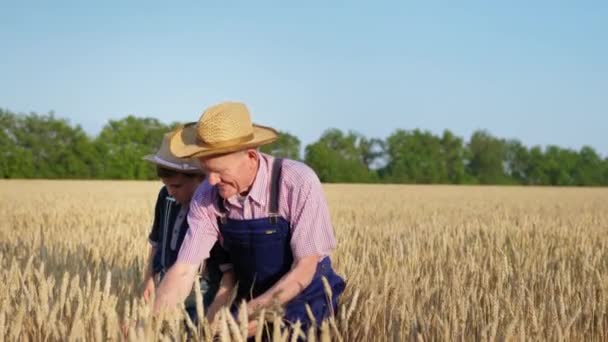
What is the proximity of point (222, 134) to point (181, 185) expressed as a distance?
88 cm

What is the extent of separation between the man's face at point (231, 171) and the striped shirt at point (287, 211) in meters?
0.03

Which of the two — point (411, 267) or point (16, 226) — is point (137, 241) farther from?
point (16, 226)

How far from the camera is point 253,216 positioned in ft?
8.82

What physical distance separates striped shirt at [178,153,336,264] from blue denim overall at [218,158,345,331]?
22 millimetres

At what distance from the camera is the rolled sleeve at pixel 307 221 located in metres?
2.61

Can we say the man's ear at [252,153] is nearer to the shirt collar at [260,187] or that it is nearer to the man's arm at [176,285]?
the shirt collar at [260,187]

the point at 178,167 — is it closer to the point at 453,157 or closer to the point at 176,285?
the point at 176,285

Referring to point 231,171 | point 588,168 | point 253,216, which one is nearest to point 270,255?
point 253,216

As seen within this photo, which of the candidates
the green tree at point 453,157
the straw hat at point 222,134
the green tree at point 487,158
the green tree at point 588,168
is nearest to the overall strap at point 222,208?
the straw hat at point 222,134

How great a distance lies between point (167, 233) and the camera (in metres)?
3.47

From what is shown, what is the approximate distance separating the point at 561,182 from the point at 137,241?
186 ft

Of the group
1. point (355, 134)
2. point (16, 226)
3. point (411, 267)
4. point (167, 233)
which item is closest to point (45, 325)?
point (167, 233)

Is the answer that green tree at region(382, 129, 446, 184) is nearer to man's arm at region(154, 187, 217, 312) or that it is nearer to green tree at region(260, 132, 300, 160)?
green tree at region(260, 132, 300, 160)

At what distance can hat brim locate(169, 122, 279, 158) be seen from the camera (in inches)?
97.0
